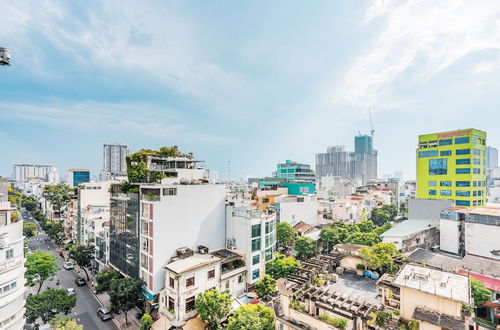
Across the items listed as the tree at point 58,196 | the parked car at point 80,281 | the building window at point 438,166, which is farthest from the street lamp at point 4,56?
the building window at point 438,166

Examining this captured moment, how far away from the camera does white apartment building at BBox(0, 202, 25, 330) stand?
1764 centimetres

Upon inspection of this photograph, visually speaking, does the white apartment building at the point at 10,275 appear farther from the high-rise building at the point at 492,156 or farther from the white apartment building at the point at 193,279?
the high-rise building at the point at 492,156

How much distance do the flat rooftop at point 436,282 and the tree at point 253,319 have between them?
10.6 meters

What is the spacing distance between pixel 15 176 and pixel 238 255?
221 meters

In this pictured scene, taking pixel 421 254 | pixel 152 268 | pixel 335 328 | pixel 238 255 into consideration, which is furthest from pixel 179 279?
pixel 421 254

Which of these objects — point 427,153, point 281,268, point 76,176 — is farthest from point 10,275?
point 76,176

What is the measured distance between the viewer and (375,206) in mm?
73250

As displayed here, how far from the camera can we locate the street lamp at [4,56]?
15.5 metres

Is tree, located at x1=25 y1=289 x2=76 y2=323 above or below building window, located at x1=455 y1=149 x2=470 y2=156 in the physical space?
below

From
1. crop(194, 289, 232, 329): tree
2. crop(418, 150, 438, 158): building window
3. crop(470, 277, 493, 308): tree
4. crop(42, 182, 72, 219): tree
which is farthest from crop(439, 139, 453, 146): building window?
crop(42, 182, 72, 219): tree

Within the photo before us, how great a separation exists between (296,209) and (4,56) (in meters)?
51.9

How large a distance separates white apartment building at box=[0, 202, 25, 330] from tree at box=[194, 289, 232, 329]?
14289 mm

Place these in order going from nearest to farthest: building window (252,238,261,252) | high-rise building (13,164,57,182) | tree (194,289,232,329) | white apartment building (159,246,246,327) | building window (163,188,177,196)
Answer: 1. tree (194,289,232,329)
2. white apartment building (159,246,246,327)
3. building window (163,188,177,196)
4. building window (252,238,261,252)
5. high-rise building (13,164,57,182)

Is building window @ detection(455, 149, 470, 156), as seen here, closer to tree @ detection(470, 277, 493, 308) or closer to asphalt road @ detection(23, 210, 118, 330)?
tree @ detection(470, 277, 493, 308)
